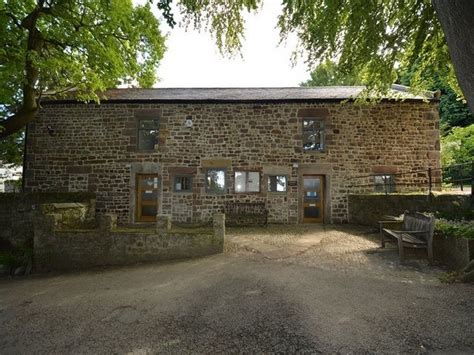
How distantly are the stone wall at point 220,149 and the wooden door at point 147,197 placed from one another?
366 millimetres

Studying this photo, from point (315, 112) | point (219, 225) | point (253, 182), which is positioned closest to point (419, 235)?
point (219, 225)

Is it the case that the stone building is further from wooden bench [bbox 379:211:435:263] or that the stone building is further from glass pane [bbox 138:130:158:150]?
wooden bench [bbox 379:211:435:263]

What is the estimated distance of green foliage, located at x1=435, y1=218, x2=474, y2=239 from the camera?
4.58 meters

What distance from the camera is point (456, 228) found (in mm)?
4922

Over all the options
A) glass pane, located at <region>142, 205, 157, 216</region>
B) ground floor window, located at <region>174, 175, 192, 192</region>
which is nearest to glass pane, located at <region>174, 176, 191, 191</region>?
ground floor window, located at <region>174, 175, 192, 192</region>

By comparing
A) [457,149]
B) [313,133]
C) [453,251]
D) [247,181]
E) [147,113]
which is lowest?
[453,251]

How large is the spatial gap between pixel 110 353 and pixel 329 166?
949cm

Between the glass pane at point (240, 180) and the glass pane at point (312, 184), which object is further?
the glass pane at point (312, 184)

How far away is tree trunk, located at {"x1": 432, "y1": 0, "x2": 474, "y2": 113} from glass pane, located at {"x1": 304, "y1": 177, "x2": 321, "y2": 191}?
8653mm

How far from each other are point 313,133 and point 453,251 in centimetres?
686

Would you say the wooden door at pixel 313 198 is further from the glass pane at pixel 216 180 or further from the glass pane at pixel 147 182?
the glass pane at pixel 147 182

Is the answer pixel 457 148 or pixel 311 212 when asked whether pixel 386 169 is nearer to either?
pixel 311 212

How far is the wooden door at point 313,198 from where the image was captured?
34.6ft

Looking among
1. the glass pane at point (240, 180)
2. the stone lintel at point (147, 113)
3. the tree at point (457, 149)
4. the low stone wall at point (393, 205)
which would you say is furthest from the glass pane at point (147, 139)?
the tree at point (457, 149)
